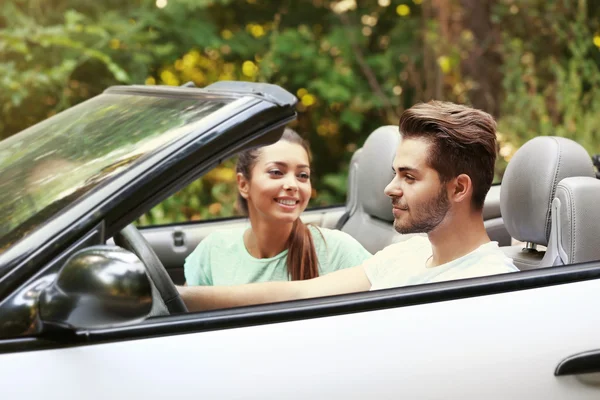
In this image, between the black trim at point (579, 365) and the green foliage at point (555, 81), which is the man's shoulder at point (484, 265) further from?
the green foliage at point (555, 81)

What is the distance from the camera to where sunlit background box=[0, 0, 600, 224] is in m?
6.60

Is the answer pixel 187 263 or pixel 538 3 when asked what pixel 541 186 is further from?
pixel 538 3

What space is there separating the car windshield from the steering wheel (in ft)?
0.74

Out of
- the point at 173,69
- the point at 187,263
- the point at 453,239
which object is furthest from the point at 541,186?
the point at 173,69

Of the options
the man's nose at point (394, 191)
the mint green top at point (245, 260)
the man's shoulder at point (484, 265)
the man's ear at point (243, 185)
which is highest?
the man's nose at point (394, 191)

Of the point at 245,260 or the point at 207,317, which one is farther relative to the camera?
the point at 245,260

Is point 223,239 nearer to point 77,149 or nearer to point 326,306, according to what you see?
point 77,149

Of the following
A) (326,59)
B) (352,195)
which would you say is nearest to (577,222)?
(352,195)

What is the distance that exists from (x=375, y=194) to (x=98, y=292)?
2.10 metres

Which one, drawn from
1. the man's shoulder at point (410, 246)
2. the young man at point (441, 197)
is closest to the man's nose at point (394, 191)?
the young man at point (441, 197)

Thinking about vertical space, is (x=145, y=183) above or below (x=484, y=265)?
above

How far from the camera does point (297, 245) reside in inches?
111

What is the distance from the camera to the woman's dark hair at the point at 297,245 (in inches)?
110

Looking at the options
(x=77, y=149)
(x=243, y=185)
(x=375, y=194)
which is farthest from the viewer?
(x=375, y=194)
